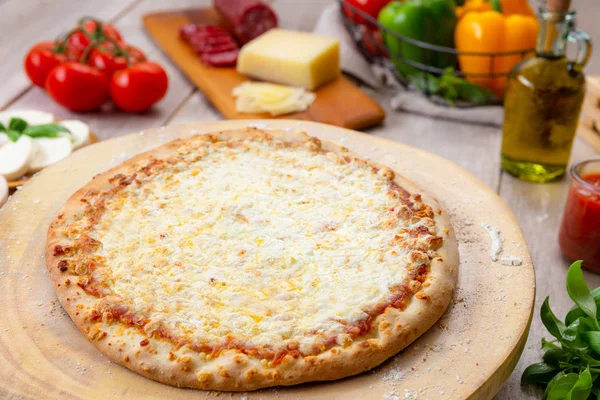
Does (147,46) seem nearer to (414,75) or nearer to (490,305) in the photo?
(414,75)

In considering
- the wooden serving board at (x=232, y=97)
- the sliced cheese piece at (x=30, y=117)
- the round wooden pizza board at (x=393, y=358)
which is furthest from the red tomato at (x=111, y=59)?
the round wooden pizza board at (x=393, y=358)

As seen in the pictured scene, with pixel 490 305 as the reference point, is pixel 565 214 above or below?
below

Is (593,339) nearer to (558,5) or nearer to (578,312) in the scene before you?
(578,312)

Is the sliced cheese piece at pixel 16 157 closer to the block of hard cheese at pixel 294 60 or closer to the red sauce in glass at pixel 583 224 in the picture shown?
the block of hard cheese at pixel 294 60

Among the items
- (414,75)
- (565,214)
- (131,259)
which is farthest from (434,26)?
(131,259)

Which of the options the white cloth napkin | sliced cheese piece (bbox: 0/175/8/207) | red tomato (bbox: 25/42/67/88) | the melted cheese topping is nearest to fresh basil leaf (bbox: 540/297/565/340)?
the melted cheese topping

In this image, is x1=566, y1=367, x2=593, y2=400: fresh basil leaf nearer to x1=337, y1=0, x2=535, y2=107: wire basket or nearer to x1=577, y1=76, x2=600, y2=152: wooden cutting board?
x1=577, y1=76, x2=600, y2=152: wooden cutting board
